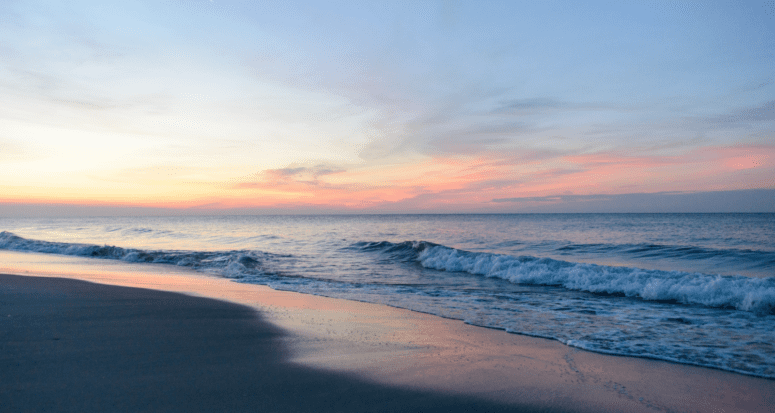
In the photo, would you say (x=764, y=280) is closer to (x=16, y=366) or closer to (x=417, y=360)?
(x=417, y=360)

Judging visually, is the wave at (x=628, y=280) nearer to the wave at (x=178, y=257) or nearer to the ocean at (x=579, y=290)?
the ocean at (x=579, y=290)

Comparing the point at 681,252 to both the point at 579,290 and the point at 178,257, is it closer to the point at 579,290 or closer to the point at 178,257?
the point at 579,290

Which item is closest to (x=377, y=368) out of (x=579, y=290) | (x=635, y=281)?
(x=579, y=290)

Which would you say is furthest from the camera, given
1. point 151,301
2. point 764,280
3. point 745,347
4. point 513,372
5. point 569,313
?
point 764,280

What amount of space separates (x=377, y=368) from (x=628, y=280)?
987 centimetres

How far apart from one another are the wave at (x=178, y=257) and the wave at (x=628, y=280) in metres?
8.01

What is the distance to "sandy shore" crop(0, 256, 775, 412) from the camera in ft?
12.3

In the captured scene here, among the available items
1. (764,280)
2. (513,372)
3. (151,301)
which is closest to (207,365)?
(513,372)

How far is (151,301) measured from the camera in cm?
765

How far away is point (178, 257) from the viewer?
1877 cm

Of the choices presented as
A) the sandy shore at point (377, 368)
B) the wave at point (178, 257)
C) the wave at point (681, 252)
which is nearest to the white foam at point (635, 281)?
the sandy shore at point (377, 368)

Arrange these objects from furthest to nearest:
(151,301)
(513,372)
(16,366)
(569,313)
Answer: (569,313) < (151,301) < (513,372) < (16,366)

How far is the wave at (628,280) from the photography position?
920cm

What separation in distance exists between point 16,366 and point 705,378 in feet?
24.8
